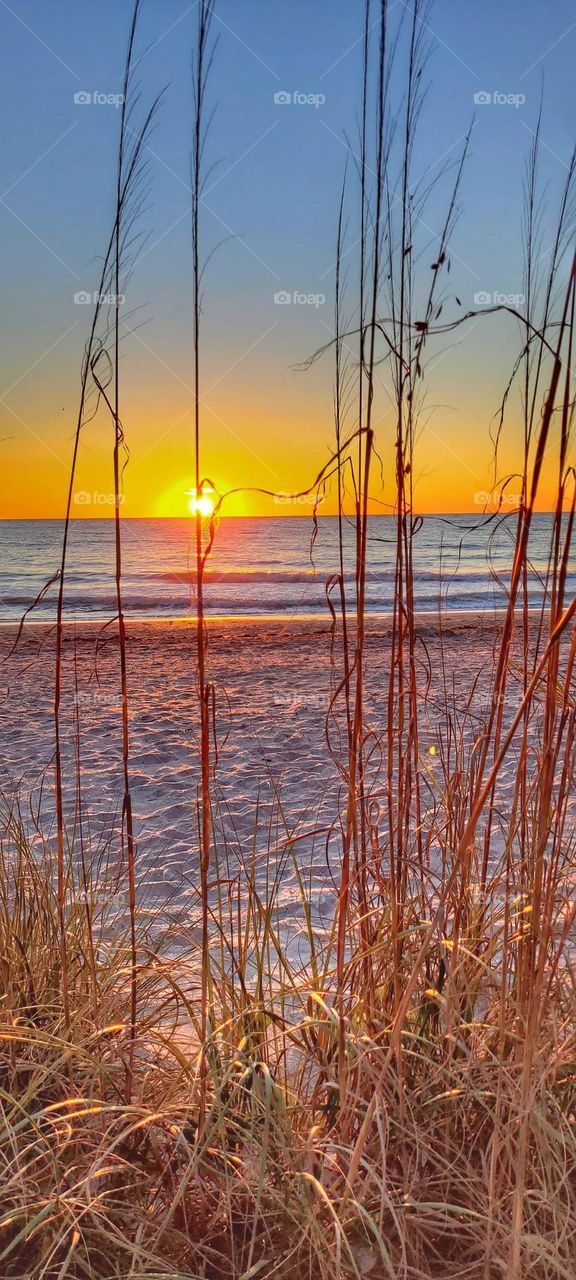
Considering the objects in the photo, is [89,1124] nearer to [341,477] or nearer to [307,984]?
[307,984]

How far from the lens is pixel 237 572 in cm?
2039

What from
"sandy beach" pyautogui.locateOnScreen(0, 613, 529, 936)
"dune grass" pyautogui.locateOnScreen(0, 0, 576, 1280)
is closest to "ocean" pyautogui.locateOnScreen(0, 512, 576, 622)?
"sandy beach" pyautogui.locateOnScreen(0, 613, 529, 936)

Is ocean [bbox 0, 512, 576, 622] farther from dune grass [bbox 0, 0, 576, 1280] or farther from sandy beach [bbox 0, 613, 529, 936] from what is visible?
dune grass [bbox 0, 0, 576, 1280]

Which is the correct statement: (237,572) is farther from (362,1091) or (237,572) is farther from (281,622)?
(362,1091)

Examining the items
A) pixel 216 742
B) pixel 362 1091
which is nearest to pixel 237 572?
pixel 216 742

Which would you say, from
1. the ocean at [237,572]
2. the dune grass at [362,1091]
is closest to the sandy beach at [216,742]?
the dune grass at [362,1091]

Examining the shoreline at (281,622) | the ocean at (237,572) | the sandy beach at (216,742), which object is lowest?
the sandy beach at (216,742)

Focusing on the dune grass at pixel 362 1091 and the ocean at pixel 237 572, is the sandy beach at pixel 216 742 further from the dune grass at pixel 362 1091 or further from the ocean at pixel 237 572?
the ocean at pixel 237 572

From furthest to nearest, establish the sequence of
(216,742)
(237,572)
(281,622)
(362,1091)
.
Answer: (237,572) < (281,622) < (216,742) < (362,1091)

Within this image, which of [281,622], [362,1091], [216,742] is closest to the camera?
[362,1091]

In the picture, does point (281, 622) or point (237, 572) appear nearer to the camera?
point (281, 622)

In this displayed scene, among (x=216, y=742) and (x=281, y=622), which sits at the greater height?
(x=216, y=742)

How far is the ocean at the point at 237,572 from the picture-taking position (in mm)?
13508

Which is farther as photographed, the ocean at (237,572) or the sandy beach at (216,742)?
the ocean at (237,572)
